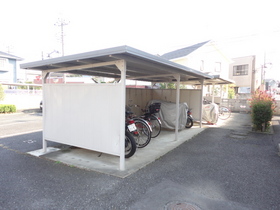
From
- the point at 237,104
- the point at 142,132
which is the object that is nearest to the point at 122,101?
the point at 142,132

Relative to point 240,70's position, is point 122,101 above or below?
below

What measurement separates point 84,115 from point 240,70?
23.8 metres

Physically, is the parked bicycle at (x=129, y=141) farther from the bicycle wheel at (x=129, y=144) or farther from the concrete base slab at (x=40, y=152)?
the concrete base slab at (x=40, y=152)

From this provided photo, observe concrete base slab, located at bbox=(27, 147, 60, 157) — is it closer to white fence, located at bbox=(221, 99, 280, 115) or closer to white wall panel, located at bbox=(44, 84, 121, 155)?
white wall panel, located at bbox=(44, 84, 121, 155)

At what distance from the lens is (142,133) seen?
5086 mm

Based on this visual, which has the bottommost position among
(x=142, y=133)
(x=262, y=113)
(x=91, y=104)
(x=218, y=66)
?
(x=142, y=133)

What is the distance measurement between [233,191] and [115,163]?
2.23 meters

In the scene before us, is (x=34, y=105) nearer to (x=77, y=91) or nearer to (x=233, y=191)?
(x=77, y=91)

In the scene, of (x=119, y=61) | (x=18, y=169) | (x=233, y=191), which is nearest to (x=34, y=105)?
(x=18, y=169)

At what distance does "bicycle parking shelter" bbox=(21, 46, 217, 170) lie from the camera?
11.1 ft

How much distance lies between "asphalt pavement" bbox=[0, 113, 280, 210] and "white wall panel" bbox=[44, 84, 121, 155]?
0.56 meters

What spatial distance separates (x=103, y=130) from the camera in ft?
12.1

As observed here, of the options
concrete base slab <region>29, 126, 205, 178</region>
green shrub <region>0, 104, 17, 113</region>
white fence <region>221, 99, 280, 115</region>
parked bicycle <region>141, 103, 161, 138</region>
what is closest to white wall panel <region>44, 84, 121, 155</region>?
concrete base slab <region>29, 126, 205, 178</region>

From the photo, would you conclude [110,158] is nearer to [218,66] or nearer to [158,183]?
[158,183]
